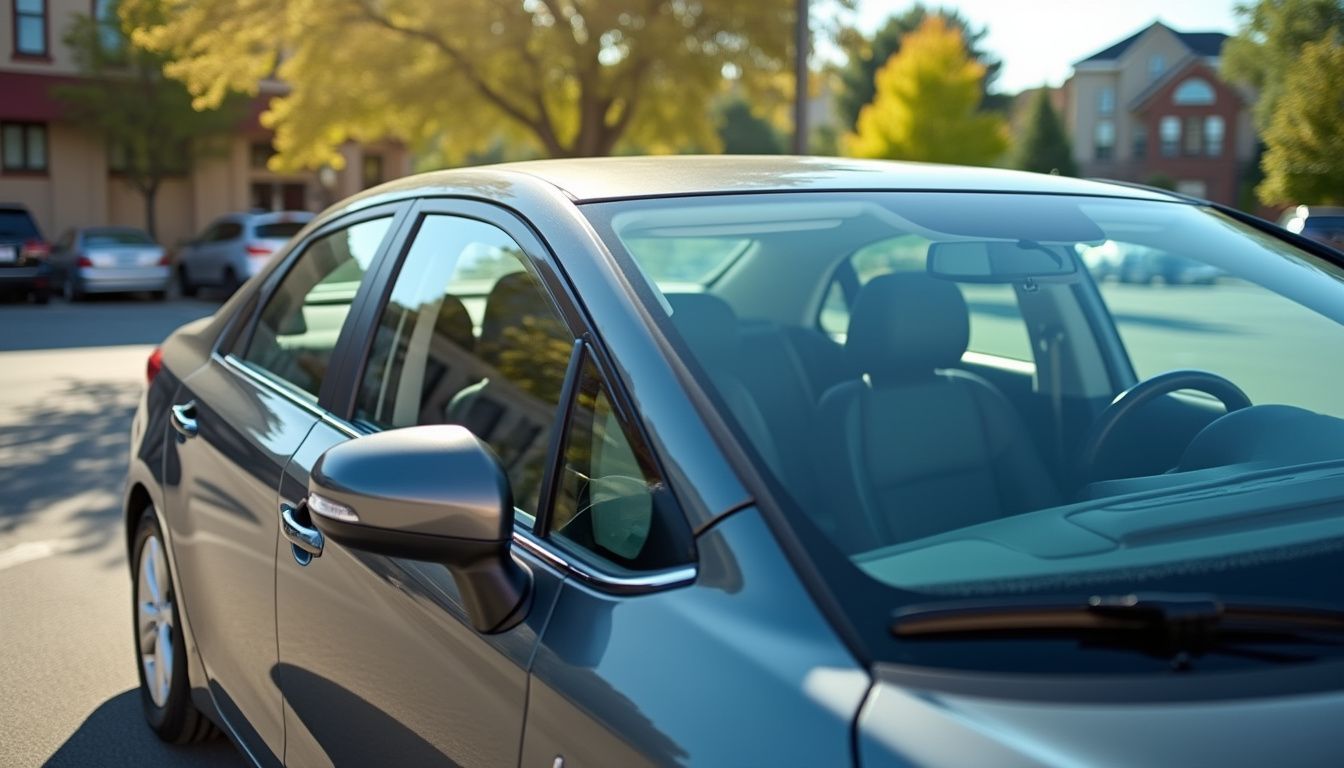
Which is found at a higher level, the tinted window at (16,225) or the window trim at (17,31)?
the window trim at (17,31)

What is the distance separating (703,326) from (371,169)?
142ft

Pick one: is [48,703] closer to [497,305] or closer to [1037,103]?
[497,305]

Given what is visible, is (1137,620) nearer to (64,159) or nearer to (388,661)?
(388,661)

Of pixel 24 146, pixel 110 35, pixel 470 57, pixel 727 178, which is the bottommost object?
pixel 727 178

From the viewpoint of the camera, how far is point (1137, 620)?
4.76ft

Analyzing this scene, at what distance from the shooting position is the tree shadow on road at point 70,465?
21.6 feet

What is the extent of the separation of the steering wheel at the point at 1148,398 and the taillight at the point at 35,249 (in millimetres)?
23796

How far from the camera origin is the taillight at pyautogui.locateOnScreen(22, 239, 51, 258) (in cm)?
2338

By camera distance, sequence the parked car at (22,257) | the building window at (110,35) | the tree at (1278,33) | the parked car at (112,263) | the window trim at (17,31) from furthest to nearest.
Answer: the tree at (1278,33) < the window trim at (17,31) < the building window at (110,35) < the parked car at (112,263) < the parked car at (22,257)

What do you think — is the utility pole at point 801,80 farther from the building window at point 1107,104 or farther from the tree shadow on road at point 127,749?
the building window at point 1107,104

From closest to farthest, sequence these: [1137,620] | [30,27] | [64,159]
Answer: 1. [1137,620]
2. [30,27]
3. [64,159]

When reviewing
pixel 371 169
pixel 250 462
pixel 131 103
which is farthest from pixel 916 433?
pixel 371 169

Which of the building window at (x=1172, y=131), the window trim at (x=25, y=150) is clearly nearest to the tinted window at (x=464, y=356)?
the window trim at (x=25, y=150)

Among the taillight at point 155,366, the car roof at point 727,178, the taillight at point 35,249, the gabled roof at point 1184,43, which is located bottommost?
the taillight at point 155,366
